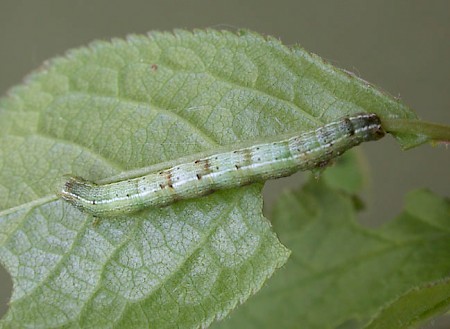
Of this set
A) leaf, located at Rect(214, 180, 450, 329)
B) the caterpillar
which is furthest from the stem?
leaf, located at Rect(214, 180, 450, 329)

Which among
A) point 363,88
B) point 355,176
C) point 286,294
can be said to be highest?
point 363,88

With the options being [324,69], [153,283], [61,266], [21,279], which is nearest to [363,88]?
[324,69]

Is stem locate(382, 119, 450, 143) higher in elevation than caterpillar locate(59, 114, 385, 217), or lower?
higher

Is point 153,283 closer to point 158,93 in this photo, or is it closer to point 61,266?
point 61,266

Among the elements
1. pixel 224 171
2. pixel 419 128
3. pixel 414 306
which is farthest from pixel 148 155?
pixel 414 306

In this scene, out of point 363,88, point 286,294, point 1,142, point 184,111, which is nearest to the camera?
point 363,88

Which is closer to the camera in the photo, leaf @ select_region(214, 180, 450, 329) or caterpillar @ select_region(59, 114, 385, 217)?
caterpillar @ select_region(59, 114, 385, 217)

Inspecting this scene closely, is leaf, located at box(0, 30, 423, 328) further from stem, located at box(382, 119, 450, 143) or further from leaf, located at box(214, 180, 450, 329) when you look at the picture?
leaf, located at box(214, 180, 450, 329)
